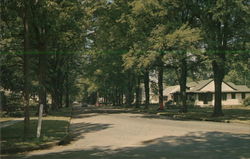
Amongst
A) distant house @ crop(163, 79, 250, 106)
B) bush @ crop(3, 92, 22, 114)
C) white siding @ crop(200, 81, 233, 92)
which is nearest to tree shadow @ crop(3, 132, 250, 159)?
bush @ crop(3, 92, 22, 114)

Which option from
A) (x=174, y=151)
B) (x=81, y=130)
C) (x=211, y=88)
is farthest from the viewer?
(x=211, y=88)

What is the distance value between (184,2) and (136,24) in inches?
197

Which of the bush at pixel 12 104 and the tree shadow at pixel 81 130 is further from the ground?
the bush at pixel 12 104

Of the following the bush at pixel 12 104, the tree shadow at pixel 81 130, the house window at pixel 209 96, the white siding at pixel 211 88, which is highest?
the white siding at pixel 211 88

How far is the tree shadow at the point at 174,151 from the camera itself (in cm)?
976

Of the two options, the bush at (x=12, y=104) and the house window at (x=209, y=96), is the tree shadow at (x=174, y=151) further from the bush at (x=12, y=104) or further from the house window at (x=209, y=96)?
the house window at (x=209, y=96)

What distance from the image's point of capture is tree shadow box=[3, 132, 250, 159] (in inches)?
384

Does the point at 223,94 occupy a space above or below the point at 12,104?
above

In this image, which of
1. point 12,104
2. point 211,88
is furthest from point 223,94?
point 12,104

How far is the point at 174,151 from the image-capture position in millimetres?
10625

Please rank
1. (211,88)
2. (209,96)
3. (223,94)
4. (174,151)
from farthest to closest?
(209,96), (223,94), (211,88), (174,151)

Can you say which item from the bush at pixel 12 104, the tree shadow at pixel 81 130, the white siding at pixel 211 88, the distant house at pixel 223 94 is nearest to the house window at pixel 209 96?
the distant house at pixel 223 94

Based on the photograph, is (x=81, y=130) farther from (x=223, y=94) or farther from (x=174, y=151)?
(x=223, y=94)

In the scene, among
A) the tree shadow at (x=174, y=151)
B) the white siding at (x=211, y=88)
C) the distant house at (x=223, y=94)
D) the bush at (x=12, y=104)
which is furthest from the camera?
the distant house at (x=223, y=94)
